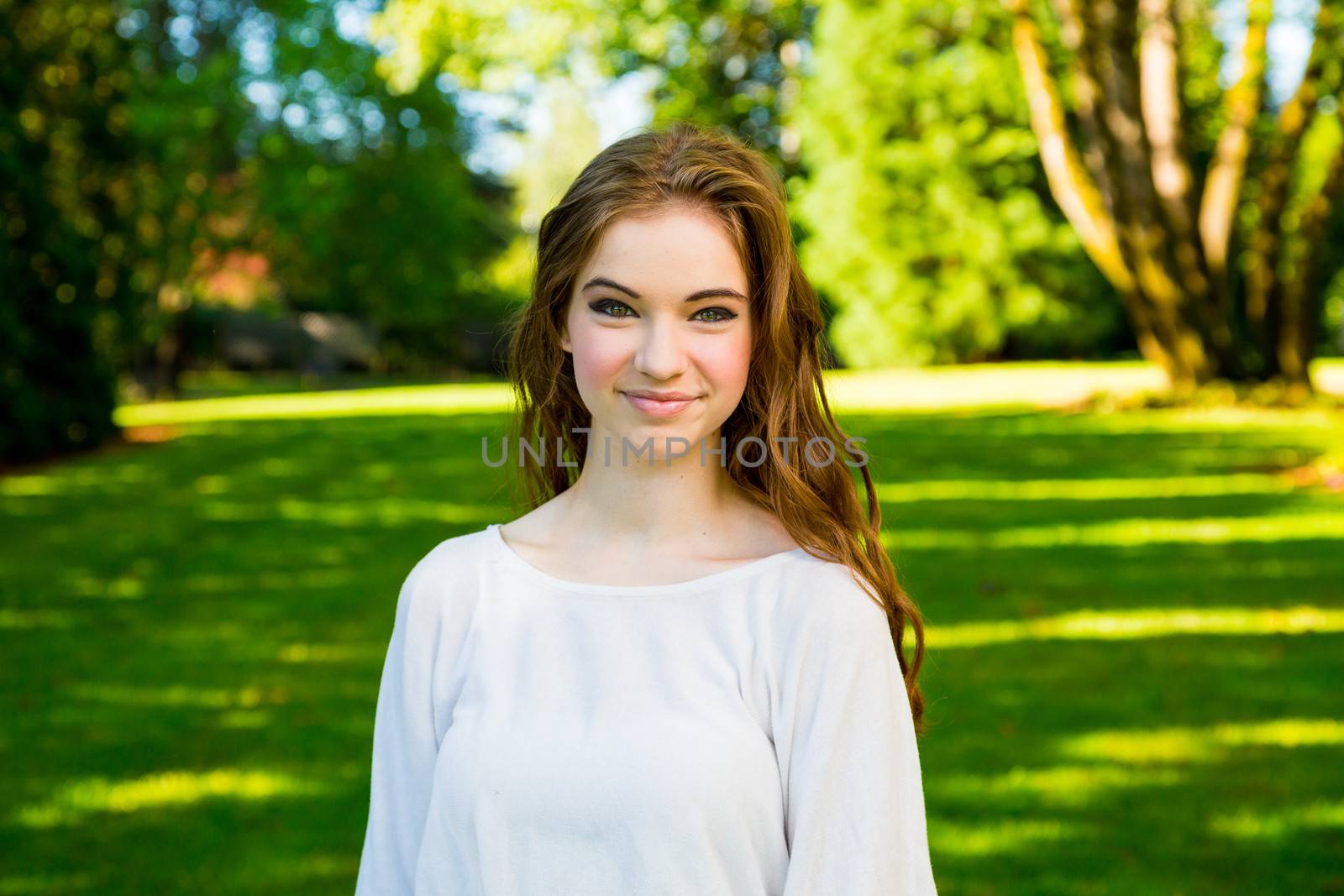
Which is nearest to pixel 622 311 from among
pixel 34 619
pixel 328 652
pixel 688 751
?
pixel 688 751

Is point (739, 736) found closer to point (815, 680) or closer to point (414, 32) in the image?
point (815, 680)

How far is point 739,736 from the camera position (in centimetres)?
163

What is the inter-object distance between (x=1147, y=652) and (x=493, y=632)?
16.7ft

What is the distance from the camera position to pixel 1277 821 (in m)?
4.30

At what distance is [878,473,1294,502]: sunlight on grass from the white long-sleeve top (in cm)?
880

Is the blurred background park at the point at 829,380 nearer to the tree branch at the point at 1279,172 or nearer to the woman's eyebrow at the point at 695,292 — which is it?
the tree branch at the point at 1279,172

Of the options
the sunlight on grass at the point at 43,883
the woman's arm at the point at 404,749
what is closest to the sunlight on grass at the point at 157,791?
the sunlight on grass at the point at 43,883

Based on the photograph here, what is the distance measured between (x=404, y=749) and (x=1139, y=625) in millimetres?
5586

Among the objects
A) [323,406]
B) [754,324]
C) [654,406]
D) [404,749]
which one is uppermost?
[754,324]

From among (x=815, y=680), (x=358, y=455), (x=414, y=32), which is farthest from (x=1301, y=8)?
(x=815, y=680)

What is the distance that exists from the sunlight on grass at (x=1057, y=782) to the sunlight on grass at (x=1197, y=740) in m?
0.13

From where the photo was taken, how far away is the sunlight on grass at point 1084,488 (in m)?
10.7

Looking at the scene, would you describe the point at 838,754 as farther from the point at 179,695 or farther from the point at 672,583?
the point at 179,695

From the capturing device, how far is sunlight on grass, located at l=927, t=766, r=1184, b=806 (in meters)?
4.55
